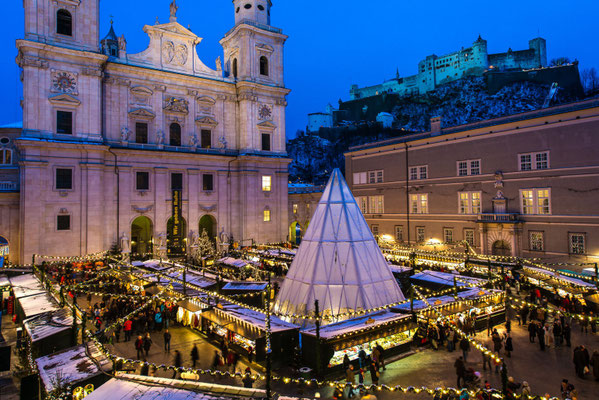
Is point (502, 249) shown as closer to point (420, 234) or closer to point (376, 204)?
point (420, 234)

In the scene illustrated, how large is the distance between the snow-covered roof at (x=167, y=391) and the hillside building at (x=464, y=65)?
379 feet

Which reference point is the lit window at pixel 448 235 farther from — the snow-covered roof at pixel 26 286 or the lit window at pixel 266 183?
the snow-covered roof at pixel 26 286

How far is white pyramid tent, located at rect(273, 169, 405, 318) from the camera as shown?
15.0 m

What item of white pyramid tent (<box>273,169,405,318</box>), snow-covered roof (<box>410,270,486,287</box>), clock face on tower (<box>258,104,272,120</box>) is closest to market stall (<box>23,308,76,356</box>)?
white pyramid tent (<box>273,169,405,318</box>)

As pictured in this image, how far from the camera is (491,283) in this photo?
19484 mm

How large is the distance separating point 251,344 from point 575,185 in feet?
83.9

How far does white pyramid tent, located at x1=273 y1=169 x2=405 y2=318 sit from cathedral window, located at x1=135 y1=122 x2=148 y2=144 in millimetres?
26820

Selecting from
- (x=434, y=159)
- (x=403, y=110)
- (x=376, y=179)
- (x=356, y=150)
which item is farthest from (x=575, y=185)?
(x=403, y=110)

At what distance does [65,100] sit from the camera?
31.9m

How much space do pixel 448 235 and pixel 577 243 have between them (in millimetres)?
9720

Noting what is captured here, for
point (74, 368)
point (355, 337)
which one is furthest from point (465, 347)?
point (74, 368)

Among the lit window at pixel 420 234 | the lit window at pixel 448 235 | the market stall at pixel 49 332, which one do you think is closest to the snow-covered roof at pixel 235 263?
the market stall at pixel 49 332

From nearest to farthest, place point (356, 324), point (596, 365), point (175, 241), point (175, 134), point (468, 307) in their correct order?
point (596, 365), point (356, 324), point (468, 307), point (175, 241), point (175, 134)

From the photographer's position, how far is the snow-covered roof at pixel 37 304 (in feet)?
50.4
